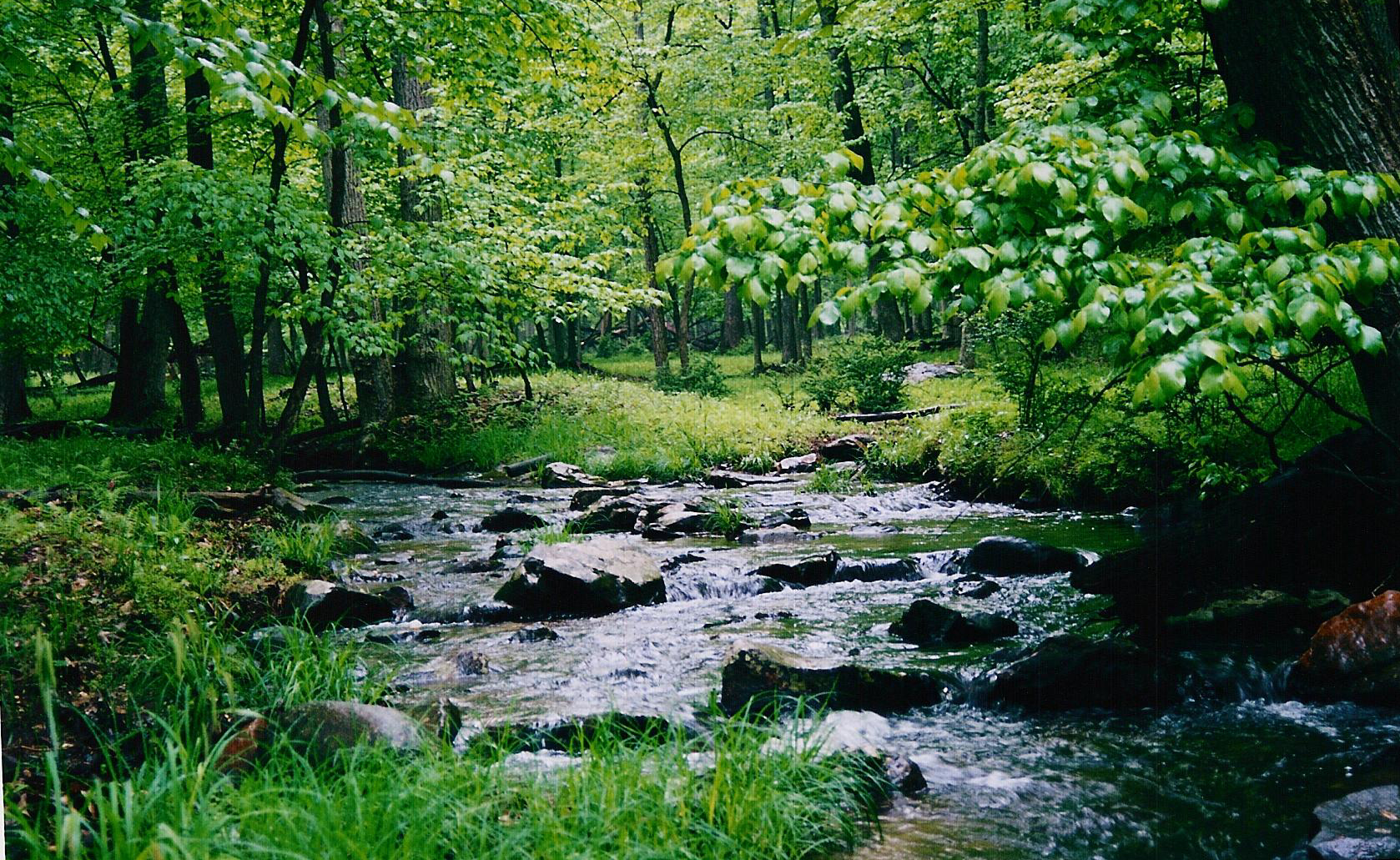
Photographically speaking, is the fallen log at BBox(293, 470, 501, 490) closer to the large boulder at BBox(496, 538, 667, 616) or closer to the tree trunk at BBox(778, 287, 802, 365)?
the large boulder at BBox(496, 538, 667, 616)

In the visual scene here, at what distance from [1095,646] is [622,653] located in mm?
3073

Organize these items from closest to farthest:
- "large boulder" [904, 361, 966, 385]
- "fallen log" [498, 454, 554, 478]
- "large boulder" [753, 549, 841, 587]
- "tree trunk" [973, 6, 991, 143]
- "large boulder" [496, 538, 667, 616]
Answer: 1. "large boulder" [496, 538, 667, 616]
2. "large boulder" [753, 549, 841, 587]
3. "fallen log" [498, 454, 554, 478]
4. "tree trunk" [973, 6, 991, 143]
5. "large boulder" [904, 361, 966, 385]

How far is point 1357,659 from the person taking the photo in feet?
17.6

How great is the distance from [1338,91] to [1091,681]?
336cm

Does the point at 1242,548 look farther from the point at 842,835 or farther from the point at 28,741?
the point at 28,741

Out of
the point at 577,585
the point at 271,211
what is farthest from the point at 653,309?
the point at 577,585

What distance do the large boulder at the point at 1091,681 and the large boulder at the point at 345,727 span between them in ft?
11.2

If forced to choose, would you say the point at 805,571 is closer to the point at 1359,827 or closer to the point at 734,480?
the point at 1359,827

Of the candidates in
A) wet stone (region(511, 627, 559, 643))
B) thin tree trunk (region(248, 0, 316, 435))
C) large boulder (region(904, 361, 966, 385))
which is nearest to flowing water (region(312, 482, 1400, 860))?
wet stone (region(511, 627, 559, 643))

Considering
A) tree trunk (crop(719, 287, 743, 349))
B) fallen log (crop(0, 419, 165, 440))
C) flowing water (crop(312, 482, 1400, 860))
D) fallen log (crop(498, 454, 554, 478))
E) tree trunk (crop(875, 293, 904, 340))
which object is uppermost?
→ tree trunk (crop(719, 287, 743, 349))

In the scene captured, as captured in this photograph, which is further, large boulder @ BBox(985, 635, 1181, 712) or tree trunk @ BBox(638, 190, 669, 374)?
tree trunk @ BBox(638, 190, 669, 374)

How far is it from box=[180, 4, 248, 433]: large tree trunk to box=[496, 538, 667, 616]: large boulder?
7.71 m

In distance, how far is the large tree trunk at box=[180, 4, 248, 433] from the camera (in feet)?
44.7

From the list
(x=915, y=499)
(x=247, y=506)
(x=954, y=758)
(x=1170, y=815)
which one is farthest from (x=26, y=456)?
(x=1170, y=815)
